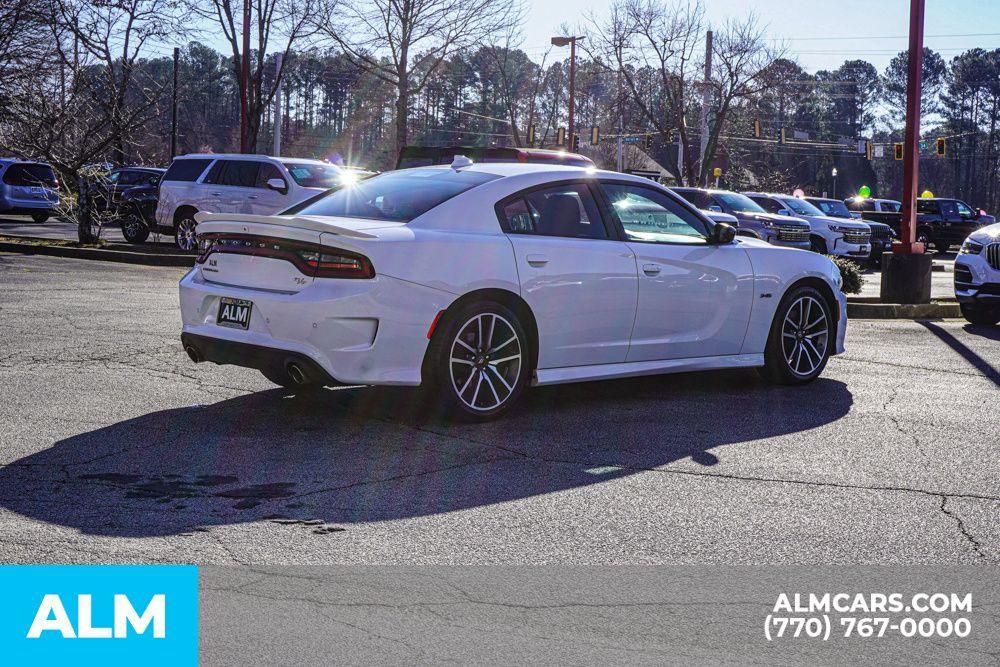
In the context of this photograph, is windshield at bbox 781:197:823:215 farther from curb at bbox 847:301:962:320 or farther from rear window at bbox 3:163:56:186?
rear window at bbox 3:163:56:186

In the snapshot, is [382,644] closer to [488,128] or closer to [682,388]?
[682,388]

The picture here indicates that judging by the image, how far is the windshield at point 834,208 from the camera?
33000 mm

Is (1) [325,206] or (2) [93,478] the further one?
(1) [325,206]

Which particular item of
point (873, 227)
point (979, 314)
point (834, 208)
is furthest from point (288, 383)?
point (873, 227)

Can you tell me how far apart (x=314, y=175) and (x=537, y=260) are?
14.8m

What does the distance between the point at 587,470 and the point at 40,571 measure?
2787 millimetres

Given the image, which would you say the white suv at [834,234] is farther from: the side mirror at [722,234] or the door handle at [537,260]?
the door handle at [537,260]

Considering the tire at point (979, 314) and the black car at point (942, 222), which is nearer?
the tire at point (979, 314)

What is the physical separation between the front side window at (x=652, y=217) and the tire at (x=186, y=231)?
47.7ft

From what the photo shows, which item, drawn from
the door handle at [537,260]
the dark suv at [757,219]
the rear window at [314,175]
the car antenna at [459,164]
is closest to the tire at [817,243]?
the dark suv at [757,219]

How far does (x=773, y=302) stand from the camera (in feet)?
29.6

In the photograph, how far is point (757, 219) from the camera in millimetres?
26703

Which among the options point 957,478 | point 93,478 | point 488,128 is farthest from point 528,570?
point 488,128

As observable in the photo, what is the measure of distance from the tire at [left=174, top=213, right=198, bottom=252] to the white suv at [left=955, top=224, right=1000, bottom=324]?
12.8m
